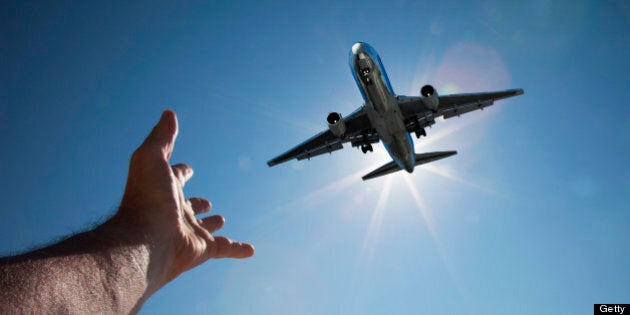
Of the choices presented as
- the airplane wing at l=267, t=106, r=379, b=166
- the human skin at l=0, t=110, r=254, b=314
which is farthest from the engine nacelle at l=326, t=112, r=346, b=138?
the human skin at l=0, t=110, r=254, b=314

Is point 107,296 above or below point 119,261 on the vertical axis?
below

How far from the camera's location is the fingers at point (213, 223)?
11.5ft

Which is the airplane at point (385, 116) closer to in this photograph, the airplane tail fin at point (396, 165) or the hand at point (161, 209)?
the airplane tail fin at point (396, 165)

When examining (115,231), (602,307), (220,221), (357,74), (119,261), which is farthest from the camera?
(357,74)

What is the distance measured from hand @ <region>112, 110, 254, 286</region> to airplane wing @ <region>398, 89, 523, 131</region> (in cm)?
2563

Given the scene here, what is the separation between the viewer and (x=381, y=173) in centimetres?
3033

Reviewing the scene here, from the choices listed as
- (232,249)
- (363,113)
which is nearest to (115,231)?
(232,249)

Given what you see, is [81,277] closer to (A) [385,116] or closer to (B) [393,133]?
(A) [385,116]

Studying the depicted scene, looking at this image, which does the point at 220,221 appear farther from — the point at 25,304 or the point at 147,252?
the point at 25,304

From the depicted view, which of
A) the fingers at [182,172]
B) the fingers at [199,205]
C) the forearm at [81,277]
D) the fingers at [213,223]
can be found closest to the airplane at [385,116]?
the fingers at [213,223]

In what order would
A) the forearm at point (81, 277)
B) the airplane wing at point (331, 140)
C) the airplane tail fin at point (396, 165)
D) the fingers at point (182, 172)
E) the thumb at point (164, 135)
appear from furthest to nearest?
1. the airplane tail fin at point (396, 165)
2. the airplane wing at point (331, 140)
3. the fingers at point (182, 172)
4. the thumb at point (164, 135)
5. the forearm at point (81, 277)

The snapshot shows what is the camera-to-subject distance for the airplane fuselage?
2386cm

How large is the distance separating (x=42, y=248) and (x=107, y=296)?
0.52m

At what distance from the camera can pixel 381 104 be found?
974 inches
